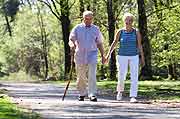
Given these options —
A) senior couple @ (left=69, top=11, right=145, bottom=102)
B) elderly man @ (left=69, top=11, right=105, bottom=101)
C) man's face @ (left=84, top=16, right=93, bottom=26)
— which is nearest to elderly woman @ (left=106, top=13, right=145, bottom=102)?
senior couple @ (left=69, top=11, right=145, bottom=102)

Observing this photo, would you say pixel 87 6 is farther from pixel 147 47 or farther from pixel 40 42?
pixel 40 42

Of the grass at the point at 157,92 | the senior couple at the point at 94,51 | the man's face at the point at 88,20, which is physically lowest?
the grass at the point at 157,92

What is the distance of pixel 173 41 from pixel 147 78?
38.3ft

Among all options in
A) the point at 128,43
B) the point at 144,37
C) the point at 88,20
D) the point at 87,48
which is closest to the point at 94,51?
the point at 87,48

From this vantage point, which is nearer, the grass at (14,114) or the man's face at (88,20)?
the grass at (14,114)

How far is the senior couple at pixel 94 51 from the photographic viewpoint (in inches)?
635

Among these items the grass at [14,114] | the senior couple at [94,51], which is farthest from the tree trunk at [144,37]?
the grass at [14,114]

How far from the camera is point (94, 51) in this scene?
16422 mm

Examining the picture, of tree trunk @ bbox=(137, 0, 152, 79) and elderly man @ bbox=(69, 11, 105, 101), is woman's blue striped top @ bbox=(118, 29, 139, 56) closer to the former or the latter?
elderly man @ bbox=(69, 11, 105, 101)

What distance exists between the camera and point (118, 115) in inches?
473

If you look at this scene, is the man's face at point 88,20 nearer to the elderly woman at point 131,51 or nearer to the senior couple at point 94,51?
the senior couple at point 94,51

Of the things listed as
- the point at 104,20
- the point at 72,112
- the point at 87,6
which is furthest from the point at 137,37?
the point at 104,20

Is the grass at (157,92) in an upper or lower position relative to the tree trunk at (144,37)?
lower

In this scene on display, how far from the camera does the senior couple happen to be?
635 inches
